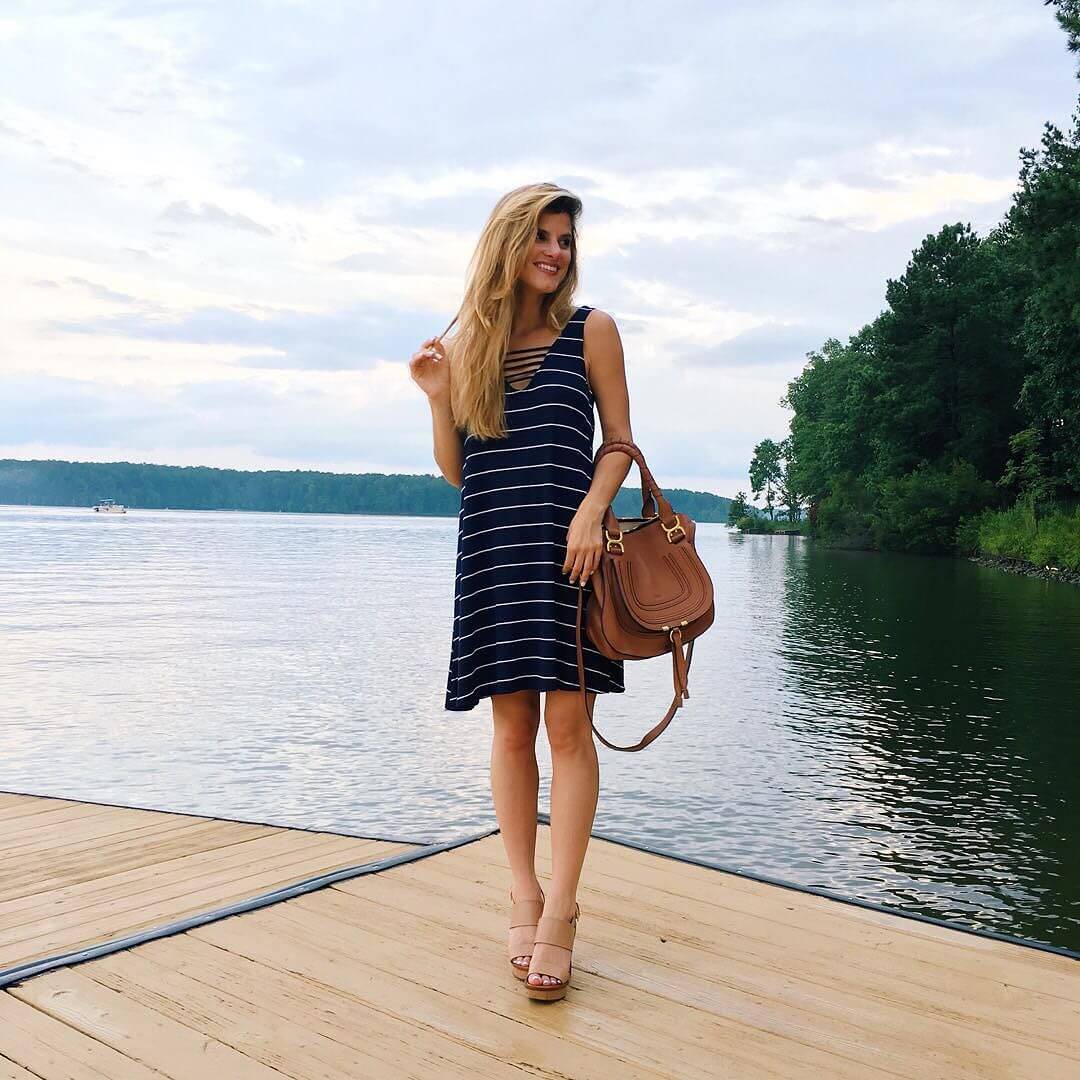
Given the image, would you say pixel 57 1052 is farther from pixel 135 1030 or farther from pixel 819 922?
pixel 819 922

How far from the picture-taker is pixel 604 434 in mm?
2795

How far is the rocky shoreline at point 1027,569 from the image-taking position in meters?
26.5

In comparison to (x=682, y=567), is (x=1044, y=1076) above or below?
below

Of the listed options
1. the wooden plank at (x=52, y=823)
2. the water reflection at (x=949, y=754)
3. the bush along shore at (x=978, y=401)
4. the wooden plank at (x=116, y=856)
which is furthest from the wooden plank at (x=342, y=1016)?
the bush along shore at (x=978, y=401)

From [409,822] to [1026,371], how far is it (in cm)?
3964

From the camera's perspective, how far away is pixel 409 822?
22.3 feet

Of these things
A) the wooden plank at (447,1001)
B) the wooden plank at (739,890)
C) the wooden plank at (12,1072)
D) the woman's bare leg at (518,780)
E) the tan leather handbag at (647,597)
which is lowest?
the wooden plank at (12,1072)

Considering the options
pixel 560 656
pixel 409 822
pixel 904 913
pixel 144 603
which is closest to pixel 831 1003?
pixel 904 913

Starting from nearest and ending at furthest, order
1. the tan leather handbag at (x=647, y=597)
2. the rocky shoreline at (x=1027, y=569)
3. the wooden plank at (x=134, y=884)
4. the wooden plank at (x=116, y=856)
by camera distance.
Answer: the tan leather handbag at (x=647, y=597) < the wooden plank at (x=134, y=884) < the wooden plank at (x=116, y=856) < the rocky shoreline at (x=1027, y=569)

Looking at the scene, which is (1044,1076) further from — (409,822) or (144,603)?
(144,603)

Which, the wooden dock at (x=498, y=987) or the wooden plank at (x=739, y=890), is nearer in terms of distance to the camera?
the wooden dock at (x=498, y=987)

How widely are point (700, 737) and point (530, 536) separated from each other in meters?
7.04

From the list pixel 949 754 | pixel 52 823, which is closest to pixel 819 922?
pixel 52 823

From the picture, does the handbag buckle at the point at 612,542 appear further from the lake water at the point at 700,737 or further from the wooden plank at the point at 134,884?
the lake water at the point at 700,737
